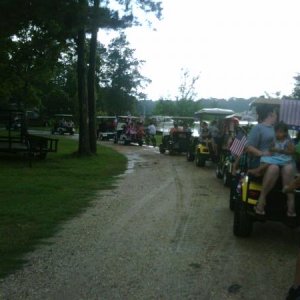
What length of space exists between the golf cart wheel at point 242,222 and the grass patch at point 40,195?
101 inches

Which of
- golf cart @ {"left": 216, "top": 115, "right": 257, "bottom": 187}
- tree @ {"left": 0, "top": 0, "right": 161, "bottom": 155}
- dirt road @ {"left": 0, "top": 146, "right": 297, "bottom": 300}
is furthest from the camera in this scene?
tree @ {"left": 0, "top": 0, "right": 161, "bottom": 155}

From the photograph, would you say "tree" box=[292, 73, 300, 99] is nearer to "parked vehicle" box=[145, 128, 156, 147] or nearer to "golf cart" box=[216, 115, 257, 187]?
"parked vehicle" box=[145, 128, 156, 147]

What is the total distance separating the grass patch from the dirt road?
0.89 ft

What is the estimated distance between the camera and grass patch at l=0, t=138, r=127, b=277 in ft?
22.4

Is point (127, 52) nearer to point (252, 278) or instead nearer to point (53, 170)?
point (53, 170)

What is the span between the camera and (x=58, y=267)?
5.63 meters

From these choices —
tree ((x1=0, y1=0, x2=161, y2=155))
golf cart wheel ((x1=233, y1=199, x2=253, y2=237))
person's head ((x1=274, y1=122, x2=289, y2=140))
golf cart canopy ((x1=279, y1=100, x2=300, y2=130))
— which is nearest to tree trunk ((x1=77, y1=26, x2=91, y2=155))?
tree ((x1=0, y1=0, x2=161, y2=155))

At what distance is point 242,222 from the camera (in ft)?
23.2

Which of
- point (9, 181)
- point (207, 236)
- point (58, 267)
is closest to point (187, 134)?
point (9, 181)

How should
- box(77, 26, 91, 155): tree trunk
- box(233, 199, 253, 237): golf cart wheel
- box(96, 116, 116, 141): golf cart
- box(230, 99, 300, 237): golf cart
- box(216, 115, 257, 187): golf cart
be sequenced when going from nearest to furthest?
box(230, 99, 300, 237): golf cart < box(233, 199, 253, 237): golf cart wheel < box(216, 115, 257, 187): golf cart < box(77, 26, 91, 155): tree trunk < box(96, 116, 116, 141): golf cart

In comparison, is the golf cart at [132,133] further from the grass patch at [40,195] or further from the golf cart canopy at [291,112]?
the golf cart canopy at [291,112]

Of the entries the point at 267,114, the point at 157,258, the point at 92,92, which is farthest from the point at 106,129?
the point at 157,258

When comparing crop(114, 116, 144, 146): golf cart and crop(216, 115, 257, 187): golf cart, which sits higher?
crop(216, 115, 257, 187): golf cart

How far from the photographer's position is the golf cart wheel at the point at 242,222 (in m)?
7.05
